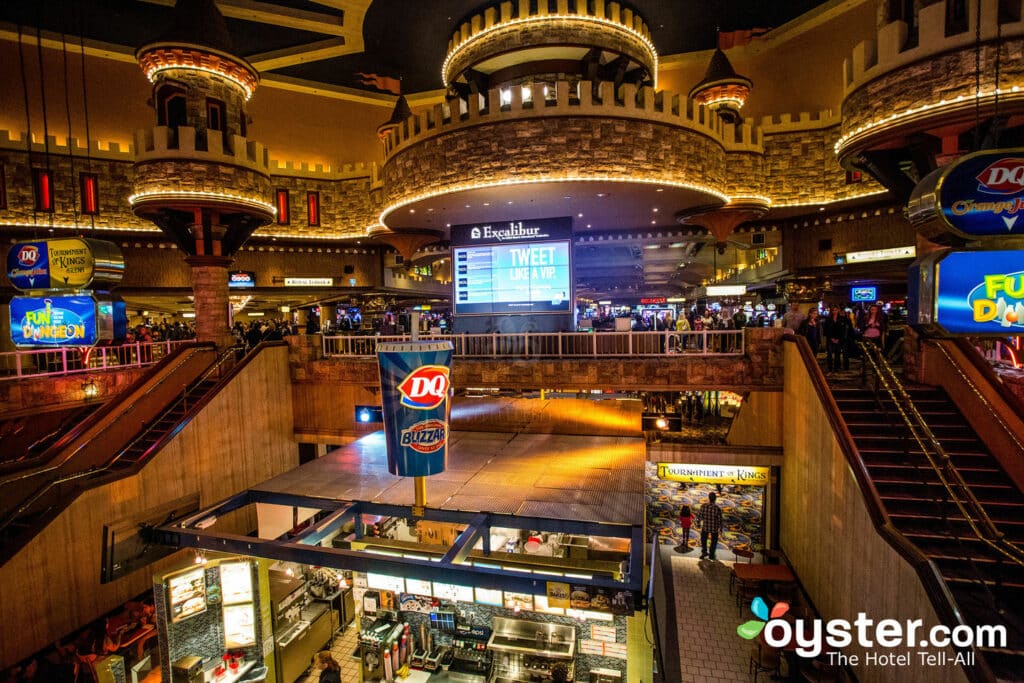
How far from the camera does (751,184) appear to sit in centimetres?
1489

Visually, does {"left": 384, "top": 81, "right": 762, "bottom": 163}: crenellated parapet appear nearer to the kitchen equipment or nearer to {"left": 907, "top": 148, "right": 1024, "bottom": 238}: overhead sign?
{"left": 907, "top": 148, "right": 1024, "bottom": 238}: overhead sign

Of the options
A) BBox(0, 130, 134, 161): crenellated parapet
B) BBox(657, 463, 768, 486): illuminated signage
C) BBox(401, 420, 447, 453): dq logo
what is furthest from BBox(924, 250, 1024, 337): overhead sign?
BBox(0, 130, 134, 161): crenellated parapet

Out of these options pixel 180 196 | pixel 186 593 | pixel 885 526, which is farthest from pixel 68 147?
pixel 885 526

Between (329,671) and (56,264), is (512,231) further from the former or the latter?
(329,671)

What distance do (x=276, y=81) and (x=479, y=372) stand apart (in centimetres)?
1556

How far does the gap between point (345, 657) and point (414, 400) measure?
6273 millimetres

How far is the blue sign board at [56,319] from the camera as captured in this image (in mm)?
7723

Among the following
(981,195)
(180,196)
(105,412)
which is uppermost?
(180,196)

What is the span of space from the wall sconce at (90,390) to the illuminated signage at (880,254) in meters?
21.7

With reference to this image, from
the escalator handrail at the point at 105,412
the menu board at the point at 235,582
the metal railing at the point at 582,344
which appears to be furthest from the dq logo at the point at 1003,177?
the escalator handrail at the point at 105,412

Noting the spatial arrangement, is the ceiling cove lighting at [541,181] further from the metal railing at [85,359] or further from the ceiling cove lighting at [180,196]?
the metal railing at [85,359]

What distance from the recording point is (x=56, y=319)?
7.71 metres

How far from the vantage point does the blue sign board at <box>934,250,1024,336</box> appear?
4.54 meters

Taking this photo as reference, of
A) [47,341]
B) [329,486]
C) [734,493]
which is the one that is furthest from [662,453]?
[47,341]
